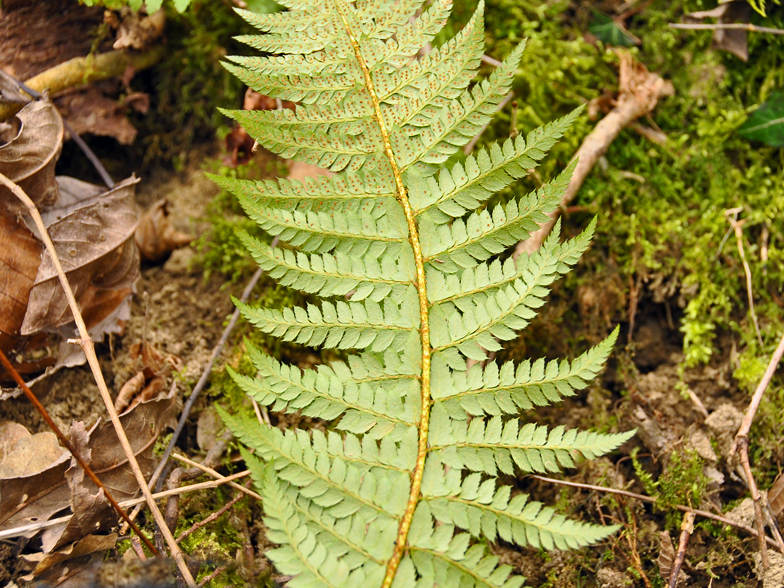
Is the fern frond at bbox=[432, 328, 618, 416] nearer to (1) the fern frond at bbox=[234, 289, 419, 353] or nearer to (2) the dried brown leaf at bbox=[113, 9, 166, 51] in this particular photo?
(1) the fern frond at bbox=[234, 289, 419, 353]

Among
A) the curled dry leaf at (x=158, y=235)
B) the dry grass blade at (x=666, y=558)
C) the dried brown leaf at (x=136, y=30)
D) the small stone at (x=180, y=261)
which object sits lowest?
the dry grass blade at (x=666, y=558)

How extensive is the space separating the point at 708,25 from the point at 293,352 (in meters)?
2.97

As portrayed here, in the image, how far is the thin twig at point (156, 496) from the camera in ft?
6.84

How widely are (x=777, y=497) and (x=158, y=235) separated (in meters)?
3.22

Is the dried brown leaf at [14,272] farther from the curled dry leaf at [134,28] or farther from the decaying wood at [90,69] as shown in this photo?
the curled dry leaf at [134,28]

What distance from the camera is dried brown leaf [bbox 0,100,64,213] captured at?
8.24ft

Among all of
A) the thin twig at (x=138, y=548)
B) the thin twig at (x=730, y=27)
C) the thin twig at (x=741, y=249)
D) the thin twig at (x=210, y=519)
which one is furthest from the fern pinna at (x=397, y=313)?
the thin twig at (x=730, y=27)

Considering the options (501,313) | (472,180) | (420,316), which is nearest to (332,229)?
(420,316)

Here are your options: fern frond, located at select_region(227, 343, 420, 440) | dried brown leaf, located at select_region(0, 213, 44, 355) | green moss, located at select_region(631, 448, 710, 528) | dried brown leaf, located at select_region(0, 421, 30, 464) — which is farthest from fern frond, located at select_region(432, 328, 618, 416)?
dried brown leaf, located at select_region(0, 213, 44, 355)

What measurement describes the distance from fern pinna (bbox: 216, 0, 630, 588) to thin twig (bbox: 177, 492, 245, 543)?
1.63ft

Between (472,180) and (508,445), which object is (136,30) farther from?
(508,445)

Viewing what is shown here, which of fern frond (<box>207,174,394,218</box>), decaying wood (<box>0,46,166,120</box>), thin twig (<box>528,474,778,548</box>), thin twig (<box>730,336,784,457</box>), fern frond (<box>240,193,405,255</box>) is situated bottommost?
thin twig (<box>528,474,778,548</box>)

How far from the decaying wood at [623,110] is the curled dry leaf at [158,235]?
204 centimetres

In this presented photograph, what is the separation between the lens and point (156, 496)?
222 cm
